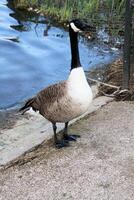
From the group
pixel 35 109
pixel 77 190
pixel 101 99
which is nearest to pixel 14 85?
pixel 101 99

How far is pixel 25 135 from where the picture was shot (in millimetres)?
5824

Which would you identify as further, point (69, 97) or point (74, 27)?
point (74, 27)

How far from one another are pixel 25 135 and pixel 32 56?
3948 millimetres

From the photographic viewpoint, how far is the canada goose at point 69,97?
4.87m

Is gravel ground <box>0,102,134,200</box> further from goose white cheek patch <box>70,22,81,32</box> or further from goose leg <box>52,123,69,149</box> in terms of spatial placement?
goose white cheek patch <box>70,22,81,32</box>

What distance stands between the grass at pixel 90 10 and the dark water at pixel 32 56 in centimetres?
32

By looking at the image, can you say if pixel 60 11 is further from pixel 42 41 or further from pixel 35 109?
pixel 35 109

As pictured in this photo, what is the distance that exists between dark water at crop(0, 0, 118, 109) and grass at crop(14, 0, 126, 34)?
1.06 ft

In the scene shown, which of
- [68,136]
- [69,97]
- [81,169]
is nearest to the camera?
[81,169]

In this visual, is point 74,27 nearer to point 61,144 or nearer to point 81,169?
point 61,144

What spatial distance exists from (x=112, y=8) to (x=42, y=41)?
1.66m

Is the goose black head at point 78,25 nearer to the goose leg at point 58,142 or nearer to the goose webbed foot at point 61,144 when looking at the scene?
the goose leg at point 58,142

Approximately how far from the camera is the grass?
9.80 m

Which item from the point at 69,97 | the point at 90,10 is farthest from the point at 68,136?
the point at 90,10
